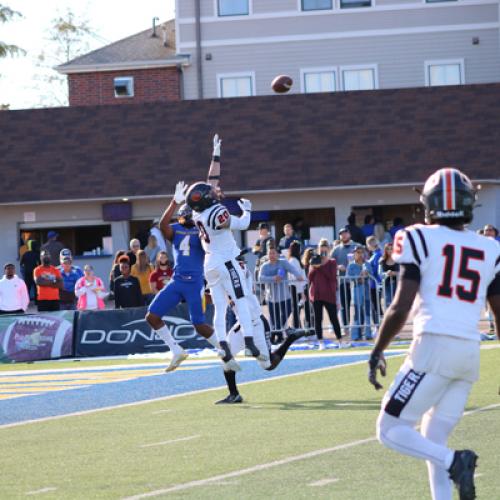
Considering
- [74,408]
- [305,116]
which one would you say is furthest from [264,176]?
[74,408]


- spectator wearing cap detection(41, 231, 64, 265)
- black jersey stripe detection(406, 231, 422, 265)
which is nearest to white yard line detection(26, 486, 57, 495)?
black jersey stripe detection(406, 231, 422, 265)

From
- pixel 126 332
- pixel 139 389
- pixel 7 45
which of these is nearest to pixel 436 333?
pixel 139 389

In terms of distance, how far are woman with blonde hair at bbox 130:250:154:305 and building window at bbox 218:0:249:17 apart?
14.5 m

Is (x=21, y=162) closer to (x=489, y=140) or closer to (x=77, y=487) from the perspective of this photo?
(x=489, y=140)

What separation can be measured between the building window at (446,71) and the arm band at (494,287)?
29429mm

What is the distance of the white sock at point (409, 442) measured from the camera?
21.7ft

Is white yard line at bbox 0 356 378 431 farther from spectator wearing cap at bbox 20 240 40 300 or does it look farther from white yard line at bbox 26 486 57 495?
spectator wearing cap at bbox 20 240 40 300

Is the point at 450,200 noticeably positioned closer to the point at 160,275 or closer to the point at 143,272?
the point at 160,275

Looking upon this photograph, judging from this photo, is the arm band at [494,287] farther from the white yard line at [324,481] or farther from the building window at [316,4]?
the building window at [316,4]

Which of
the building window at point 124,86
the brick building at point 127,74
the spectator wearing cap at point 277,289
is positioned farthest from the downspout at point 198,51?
the spectator wearing cap at point 277,289

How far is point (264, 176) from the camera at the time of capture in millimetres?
31328

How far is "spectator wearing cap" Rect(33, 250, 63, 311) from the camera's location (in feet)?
77.4

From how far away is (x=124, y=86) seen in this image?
1478 inches

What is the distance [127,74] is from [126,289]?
51.8ft
